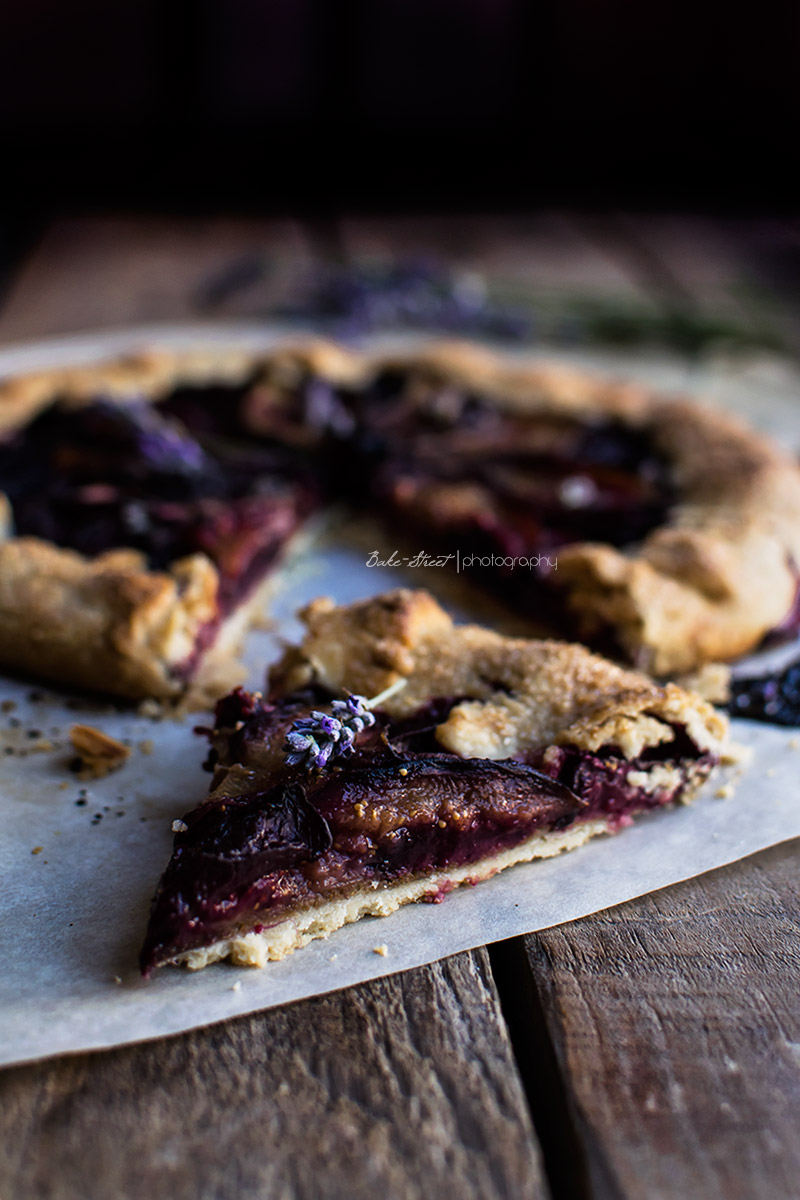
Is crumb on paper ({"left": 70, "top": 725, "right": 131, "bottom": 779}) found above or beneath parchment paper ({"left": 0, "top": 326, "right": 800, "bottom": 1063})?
beneath

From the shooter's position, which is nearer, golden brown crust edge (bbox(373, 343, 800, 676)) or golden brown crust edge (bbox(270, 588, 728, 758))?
golden brown crust edge (bbox(270, 588, 728, 758))

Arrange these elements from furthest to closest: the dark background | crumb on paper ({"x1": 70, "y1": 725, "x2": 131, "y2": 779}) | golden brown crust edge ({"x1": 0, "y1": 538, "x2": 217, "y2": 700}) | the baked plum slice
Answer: the dark background, golden brown crust edge ({"x1": 0, "y1": 538, "x2": 217, "y2": 700}), crumb on paper ({"x1": 70, "y1": 725, "x2": 131, "y2": 779}), the baked plum slice

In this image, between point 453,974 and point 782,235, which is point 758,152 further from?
point 453,974

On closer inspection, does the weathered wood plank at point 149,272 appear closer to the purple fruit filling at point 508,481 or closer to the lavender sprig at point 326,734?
the purple fruit filling at point 508,481

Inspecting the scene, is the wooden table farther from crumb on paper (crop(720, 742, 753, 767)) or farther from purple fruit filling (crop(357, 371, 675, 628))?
purple fruit filling (crop(357, 371, 675, 628))

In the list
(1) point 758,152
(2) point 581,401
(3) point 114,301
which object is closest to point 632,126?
(1) point 758,152

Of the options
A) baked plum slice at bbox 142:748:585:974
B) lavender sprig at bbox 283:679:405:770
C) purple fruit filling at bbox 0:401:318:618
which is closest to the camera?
baked plum slice at bbox 142:748:585:974

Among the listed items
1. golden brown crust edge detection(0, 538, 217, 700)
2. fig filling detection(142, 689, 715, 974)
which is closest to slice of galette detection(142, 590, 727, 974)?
fig filling detection(142, 689, 715, 974)
